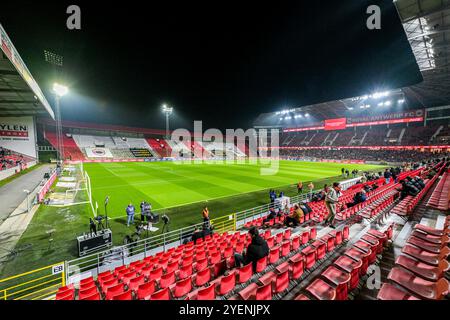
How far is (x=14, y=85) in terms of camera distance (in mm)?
18531

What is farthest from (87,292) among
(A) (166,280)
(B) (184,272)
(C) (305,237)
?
(C) (305,237)

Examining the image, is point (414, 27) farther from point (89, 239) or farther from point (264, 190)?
point (89, 239)

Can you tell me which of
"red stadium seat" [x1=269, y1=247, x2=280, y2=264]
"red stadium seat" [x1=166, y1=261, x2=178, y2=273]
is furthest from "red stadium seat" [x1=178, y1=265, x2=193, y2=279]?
"red stadium seat" [x1=269, y1=247, x2=280, y2=264]

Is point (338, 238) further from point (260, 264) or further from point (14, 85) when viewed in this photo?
point (14, 85)

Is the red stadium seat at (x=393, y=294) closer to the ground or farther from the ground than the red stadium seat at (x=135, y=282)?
farther from the ground

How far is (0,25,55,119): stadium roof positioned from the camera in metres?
12.4

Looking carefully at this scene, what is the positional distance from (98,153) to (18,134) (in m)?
16.6

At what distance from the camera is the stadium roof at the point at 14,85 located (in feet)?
40.7

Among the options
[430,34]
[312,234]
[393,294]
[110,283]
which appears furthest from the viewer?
[430,34]

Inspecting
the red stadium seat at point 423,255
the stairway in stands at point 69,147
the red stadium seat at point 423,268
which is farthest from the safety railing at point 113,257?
the stairway in stands at point 69,147

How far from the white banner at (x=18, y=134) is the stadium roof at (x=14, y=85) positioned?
187 cm

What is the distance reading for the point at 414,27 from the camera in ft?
52.9

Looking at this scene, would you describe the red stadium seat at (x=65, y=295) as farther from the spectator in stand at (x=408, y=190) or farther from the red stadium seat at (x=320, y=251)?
the spectator in stand at (x=408, y=190)

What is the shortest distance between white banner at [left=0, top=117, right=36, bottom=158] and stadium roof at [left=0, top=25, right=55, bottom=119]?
1872 millimetres
